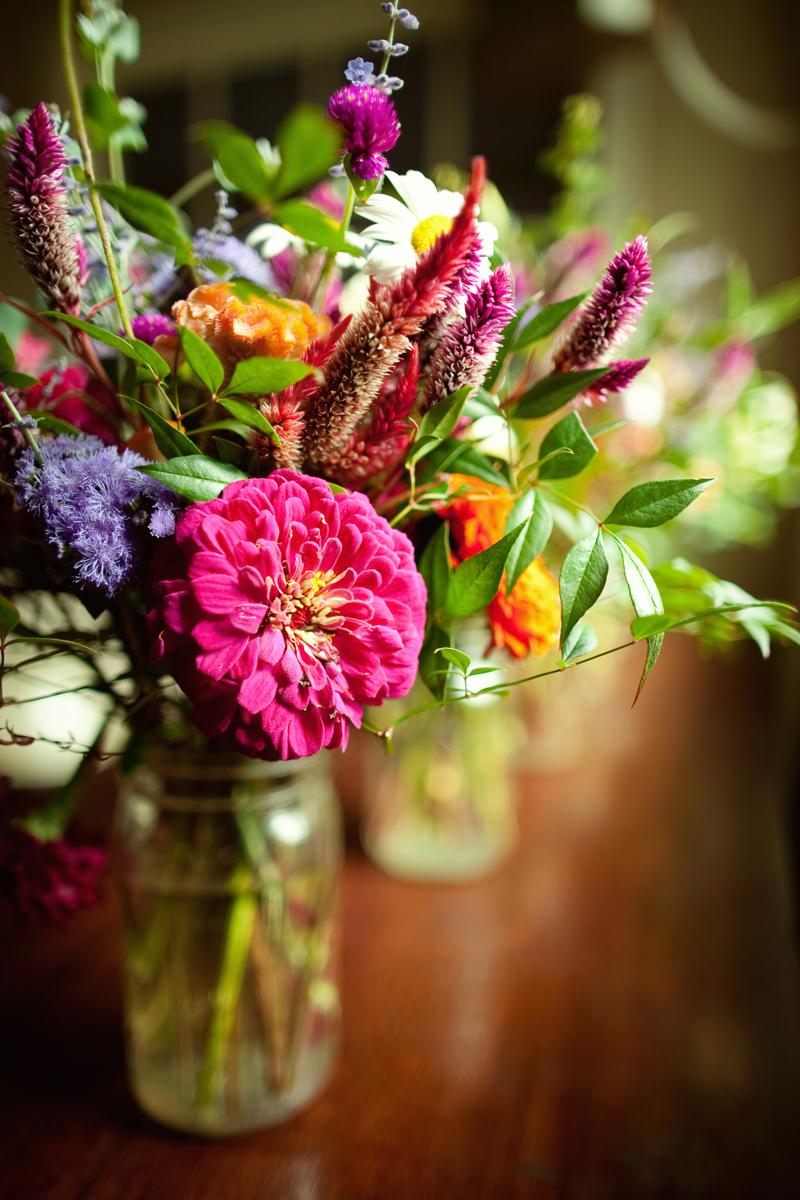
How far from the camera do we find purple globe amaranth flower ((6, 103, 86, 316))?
289 mm

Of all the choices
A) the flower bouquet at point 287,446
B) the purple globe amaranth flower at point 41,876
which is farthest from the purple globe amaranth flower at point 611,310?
the purple globe amaranth flower at point 41,876

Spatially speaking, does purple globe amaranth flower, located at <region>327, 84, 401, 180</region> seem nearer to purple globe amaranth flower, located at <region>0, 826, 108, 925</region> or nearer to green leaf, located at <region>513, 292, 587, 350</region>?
green leaf, located at <region>513, 292, 587, 350</region>

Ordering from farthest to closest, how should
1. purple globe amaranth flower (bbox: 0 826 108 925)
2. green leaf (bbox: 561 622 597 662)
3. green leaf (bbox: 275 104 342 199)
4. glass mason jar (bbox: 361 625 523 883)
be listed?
glass mason jar (bbox: 361 625 523 883) < purple globe amaranth flower (bbox: 0 826 108 925) < green leaf (bbox: 561 622 597 662) < green leaf (bbox: 275 104 342 199)

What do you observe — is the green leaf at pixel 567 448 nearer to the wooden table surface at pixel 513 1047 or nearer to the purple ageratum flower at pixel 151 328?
the purple ageratum flower at pixel 151 328

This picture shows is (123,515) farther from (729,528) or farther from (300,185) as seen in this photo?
(729,528)

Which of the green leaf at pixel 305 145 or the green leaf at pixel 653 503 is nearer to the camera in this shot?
the green leaf at pixel 305 145

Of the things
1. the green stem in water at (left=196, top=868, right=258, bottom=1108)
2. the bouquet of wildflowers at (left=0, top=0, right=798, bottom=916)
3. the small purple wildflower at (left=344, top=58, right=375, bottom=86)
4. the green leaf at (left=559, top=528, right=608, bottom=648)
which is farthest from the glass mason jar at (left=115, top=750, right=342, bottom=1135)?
the small purple wildflower at (left=344, top=58, right=375, bottom=86)

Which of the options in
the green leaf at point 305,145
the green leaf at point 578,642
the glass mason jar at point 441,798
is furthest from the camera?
the glass mason jar at point 441,798

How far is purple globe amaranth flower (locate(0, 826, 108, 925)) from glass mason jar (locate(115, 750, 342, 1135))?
44 mm

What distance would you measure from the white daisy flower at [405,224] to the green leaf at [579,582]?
12cm

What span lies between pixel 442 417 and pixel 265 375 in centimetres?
7

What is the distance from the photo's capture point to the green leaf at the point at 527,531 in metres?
0.36

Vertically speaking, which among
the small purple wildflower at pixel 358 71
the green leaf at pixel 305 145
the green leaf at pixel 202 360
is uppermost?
the small purple wildflower at pixel 358 71

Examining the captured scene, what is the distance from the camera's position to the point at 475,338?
32cm
